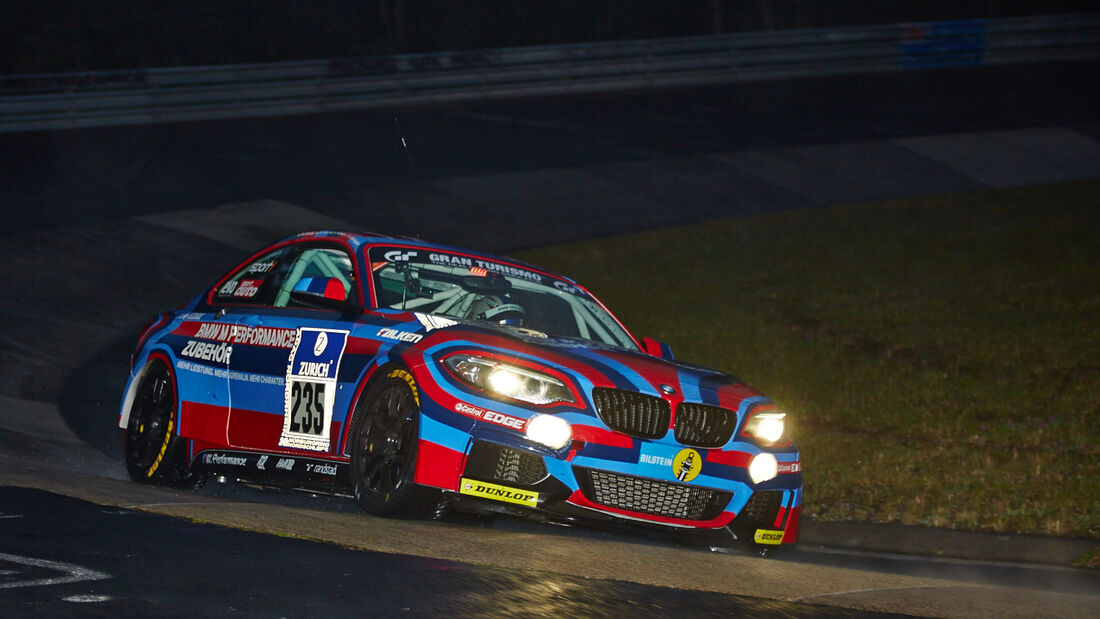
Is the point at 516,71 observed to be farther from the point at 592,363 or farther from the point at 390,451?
the point at 390,451

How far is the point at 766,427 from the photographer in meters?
7.32

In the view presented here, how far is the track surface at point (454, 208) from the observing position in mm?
5898

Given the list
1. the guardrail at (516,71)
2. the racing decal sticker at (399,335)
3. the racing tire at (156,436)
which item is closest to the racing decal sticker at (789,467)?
the racing decal sticker at (399,335)

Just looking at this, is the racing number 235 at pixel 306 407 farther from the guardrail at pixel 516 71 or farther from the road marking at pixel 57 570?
the guardrail at pixel 516 71

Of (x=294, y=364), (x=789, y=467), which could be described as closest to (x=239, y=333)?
(x=294, y=364)

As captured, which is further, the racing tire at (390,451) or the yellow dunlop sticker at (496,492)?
the racing tire at (390,451)

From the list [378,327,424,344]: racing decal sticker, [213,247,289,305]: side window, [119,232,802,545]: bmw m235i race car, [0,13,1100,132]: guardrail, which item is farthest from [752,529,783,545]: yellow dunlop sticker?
[0,13,1100,132]: guardrail

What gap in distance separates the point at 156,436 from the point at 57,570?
→ 347 centimetres

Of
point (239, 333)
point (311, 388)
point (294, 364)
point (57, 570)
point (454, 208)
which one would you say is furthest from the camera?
point (454, 208)

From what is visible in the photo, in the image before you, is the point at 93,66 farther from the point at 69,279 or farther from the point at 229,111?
the point at 69,279

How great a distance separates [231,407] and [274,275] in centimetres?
89

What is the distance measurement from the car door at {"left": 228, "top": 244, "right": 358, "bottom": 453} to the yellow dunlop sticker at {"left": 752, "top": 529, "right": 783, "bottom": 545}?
6.67 feet

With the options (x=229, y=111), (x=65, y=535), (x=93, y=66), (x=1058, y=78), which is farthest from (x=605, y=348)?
(x=93, y=66)

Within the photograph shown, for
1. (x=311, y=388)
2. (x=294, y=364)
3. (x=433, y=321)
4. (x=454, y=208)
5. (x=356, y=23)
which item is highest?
(x=356, y=23)
